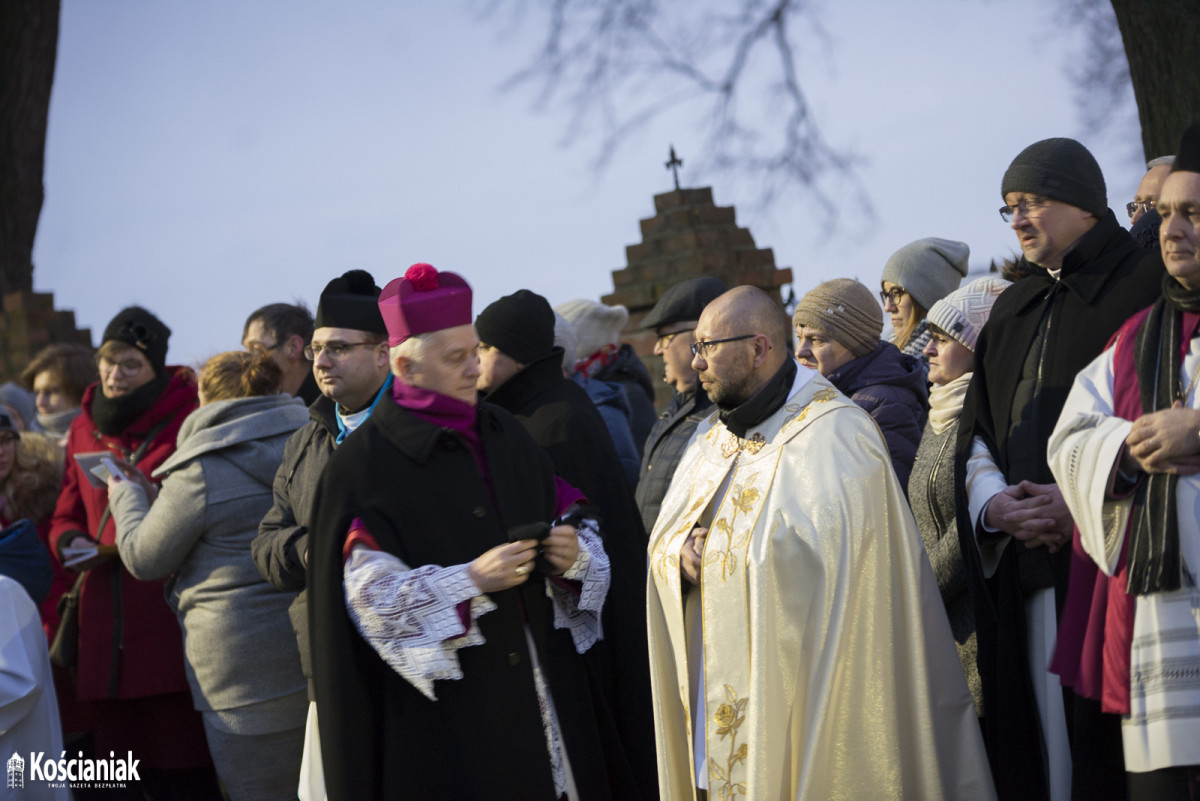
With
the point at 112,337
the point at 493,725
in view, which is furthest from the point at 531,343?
the point at 112,337

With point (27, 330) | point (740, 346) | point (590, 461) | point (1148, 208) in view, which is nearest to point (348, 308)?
point (590, 461)

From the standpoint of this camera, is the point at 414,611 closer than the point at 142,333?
Yes

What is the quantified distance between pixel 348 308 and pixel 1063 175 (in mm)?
2447

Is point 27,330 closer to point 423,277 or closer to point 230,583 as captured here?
point 230,583

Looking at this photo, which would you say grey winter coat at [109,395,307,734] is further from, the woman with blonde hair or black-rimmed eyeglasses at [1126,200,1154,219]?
black-rimmed eyeglasses at [1126,200,1154,219]

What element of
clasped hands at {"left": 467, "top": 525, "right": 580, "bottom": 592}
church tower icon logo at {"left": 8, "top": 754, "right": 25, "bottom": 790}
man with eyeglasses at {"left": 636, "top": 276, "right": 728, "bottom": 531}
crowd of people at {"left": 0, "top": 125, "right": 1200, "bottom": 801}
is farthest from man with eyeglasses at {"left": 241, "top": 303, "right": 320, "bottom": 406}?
clasped hands at {"left": 467, "top": 525, "right": 580, "bottom": 592}

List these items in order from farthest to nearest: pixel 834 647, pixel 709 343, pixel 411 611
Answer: pixel 709 343 → pixel 834 647 → pixel 411 611

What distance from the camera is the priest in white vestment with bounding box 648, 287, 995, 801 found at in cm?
363

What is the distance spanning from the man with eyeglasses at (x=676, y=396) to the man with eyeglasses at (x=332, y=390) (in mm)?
1430

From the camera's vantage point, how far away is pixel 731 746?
12.3ft

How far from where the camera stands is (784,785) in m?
3.68

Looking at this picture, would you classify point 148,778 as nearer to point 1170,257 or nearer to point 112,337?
point 112,337

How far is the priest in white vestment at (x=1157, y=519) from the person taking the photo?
2.86 meters

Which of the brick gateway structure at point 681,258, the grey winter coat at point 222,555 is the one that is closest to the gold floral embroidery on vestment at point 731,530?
the grey winter coat at point 222,555
